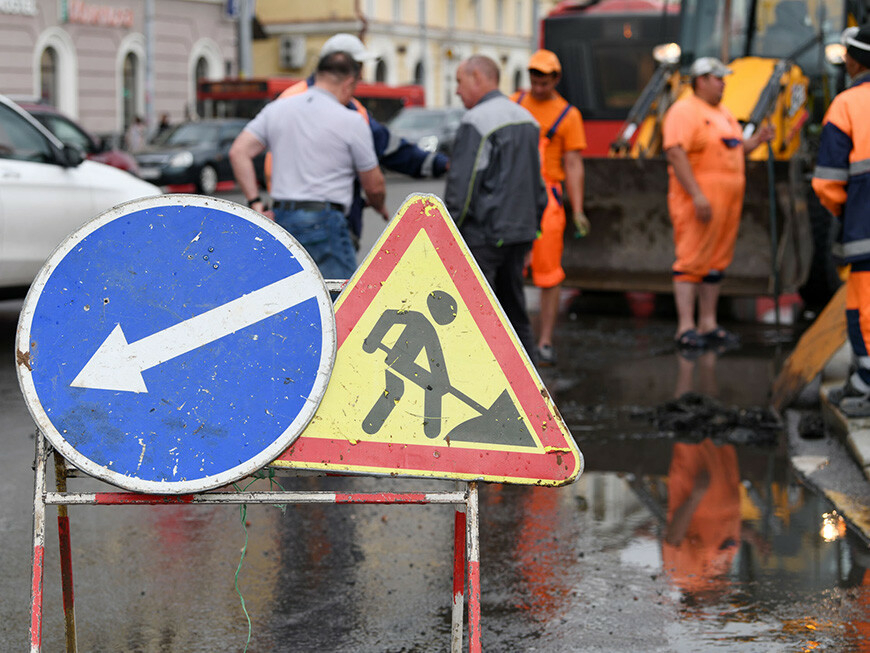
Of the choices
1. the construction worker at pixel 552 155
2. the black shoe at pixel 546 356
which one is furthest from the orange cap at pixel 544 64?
the black shoe at pixel 546 356

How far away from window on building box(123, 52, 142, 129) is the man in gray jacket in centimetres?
3526

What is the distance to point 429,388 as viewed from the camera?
3.43 metres

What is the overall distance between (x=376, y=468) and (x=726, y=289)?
25.1 feet

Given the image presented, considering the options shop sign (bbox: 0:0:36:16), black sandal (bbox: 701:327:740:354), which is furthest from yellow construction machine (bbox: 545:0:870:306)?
shop sign (bbox: 0:0:36:16)

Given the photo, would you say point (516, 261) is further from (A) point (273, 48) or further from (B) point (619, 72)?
(A) point (273, 48)

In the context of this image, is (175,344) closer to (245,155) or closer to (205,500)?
(205,500)

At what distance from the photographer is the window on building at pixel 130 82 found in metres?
40.9

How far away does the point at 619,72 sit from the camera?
1872 centimetres

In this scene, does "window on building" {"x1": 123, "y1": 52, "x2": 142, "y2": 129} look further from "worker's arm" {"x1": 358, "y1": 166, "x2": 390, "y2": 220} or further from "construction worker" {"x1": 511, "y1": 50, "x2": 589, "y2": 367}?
"worker's arm" {"x1": 358, "y1": 166, "x2": 390, "y2": 220}

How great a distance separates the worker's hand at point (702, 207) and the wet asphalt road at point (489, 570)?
2866 millimetres

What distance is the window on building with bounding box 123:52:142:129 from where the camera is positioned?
40.9m

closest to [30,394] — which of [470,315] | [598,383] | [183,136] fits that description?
[470,315]

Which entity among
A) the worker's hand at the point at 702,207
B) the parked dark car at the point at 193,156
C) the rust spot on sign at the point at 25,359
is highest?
the rust spot on sign at the point at 25,359

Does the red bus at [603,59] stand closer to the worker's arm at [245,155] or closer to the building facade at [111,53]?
the worker's arm at [245,155]
